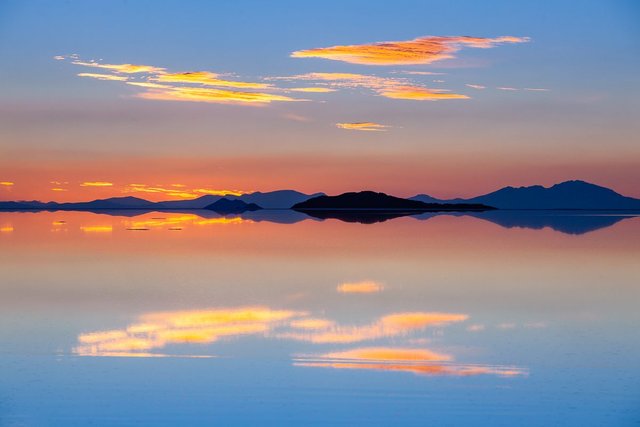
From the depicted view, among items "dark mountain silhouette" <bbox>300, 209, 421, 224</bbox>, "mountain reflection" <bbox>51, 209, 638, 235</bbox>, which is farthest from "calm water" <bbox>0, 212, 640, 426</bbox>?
"dark mountain silhouette" <bbox>300, 209, 421, 224</bbox>

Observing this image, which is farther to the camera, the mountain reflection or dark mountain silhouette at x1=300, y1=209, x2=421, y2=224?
dark mountain silhouette at x1=300, y1=209, x2=421, y2=224

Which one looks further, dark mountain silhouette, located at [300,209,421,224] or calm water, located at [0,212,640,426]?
dark mountain silhouette, located at [300,209,421,224]

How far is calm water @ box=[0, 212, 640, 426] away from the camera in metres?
10.0

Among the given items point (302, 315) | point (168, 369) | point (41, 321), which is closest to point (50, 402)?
point (168, 369)

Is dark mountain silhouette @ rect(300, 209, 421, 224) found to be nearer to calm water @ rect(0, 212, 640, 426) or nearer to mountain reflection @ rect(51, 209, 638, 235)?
mountain reflection @ rect(51, 209, 638, 235)

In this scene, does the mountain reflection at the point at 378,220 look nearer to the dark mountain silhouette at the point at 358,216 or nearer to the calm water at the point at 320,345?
the dark mountain silhouette at the point at 358,216

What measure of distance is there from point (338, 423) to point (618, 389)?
14.2 ft

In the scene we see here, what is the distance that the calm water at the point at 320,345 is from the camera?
10047 mm

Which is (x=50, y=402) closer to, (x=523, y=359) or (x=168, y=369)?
(x=168, y=369)

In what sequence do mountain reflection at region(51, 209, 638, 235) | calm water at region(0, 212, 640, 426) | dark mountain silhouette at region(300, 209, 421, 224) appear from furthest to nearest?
dark mountain silhouette at region(300, 209, 421, 224)
mountain reflection at region(51, 209, 638, 235)
calm water at region(0, 212, 640, 426)

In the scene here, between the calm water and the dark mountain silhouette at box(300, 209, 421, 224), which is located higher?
the dark mountain silhouette at box(300, 209, 421, 224)

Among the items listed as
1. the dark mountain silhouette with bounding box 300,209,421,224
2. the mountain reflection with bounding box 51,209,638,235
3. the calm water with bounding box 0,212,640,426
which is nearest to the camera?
the calm water with bounding box 0,212,640,426

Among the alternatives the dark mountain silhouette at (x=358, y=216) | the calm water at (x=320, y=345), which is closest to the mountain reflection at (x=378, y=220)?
the dark mountain silhouette at (x=358, y=216)

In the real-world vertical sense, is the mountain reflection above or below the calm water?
above
